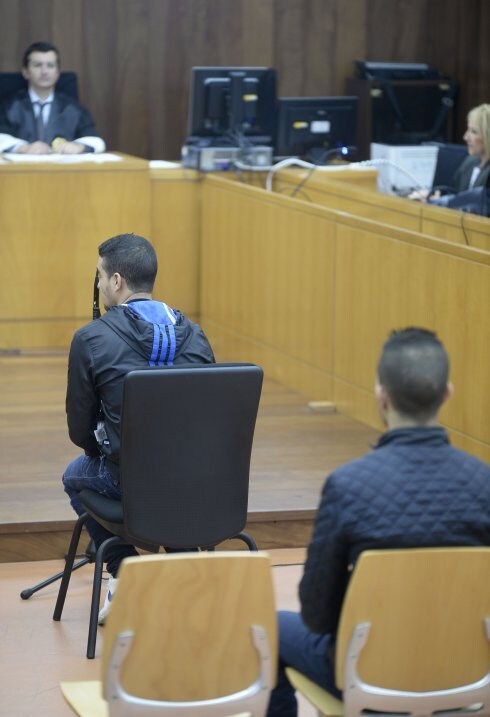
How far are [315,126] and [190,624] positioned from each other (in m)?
5.55

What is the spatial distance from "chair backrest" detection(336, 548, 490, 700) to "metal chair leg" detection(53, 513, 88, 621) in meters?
1.43

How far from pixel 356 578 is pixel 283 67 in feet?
24.8

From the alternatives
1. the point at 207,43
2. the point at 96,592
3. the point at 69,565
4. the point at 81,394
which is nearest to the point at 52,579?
the point at 69,565

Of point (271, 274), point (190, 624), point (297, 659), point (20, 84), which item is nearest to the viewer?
point (190, 624)

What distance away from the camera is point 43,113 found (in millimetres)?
7707

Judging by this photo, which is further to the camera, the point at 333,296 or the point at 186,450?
the point at 333,296

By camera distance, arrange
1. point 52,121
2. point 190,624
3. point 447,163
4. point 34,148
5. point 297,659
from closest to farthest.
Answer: point 190,624 < point 297,659 < point 447,163 < point 34,148 < point 52,121

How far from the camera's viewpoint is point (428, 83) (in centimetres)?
926

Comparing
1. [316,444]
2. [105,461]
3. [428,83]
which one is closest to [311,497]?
[316,444]

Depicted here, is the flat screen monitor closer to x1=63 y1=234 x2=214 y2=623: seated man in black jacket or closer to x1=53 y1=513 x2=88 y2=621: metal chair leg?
x1=63 y1=234 x2=214 y2=623: seated man in black jacket

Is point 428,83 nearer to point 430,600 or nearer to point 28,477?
point 28,477

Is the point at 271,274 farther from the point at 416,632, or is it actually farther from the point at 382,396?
the point at 416,632

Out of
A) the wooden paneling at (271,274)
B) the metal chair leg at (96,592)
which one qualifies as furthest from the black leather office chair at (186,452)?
the wooden paneling at (271,274)

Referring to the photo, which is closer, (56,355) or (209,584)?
(209,584)
